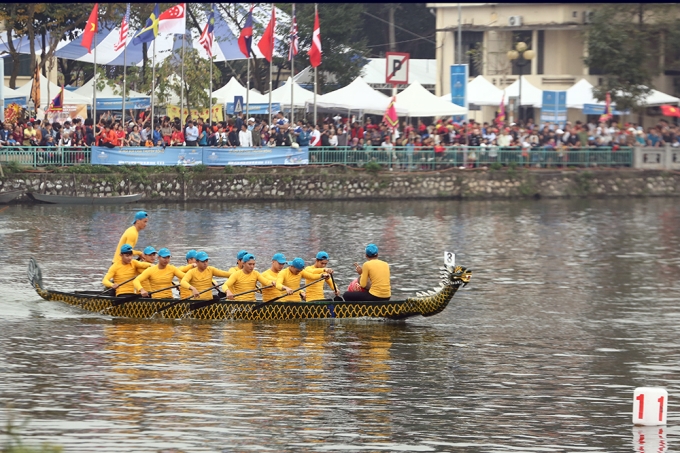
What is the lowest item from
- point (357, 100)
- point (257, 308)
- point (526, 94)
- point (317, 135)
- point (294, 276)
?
point (257, 308)

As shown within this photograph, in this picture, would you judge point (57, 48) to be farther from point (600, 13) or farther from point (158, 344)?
point (158, 344)

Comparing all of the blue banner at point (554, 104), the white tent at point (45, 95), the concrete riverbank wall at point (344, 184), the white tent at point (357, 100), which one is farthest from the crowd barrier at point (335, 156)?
the white tent at point (45, 95)

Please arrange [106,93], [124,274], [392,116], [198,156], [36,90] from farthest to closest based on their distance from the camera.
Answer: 1. [106,93]
2. [36,90]
3. [392,116]
4. [198,156]
5. [124,274]

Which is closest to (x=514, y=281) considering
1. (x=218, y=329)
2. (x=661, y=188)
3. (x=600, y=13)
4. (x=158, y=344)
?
(x=218, y=329)

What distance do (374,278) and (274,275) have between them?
192 centimetres

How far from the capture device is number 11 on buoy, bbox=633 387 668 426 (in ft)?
45.9

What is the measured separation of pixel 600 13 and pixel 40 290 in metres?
34.4

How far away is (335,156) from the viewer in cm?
4231

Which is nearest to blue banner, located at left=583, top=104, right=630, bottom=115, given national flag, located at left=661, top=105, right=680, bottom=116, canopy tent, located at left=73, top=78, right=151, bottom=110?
national flag, located at left=661, top=105, right=680, bottom=116

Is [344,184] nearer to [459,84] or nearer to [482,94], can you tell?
[459,84]

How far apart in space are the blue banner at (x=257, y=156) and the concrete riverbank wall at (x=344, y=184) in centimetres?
29

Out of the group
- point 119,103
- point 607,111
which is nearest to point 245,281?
point 119,103

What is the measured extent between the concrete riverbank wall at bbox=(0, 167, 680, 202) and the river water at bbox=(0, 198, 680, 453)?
6689 mm

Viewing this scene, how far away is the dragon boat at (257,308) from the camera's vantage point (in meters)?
20.3
